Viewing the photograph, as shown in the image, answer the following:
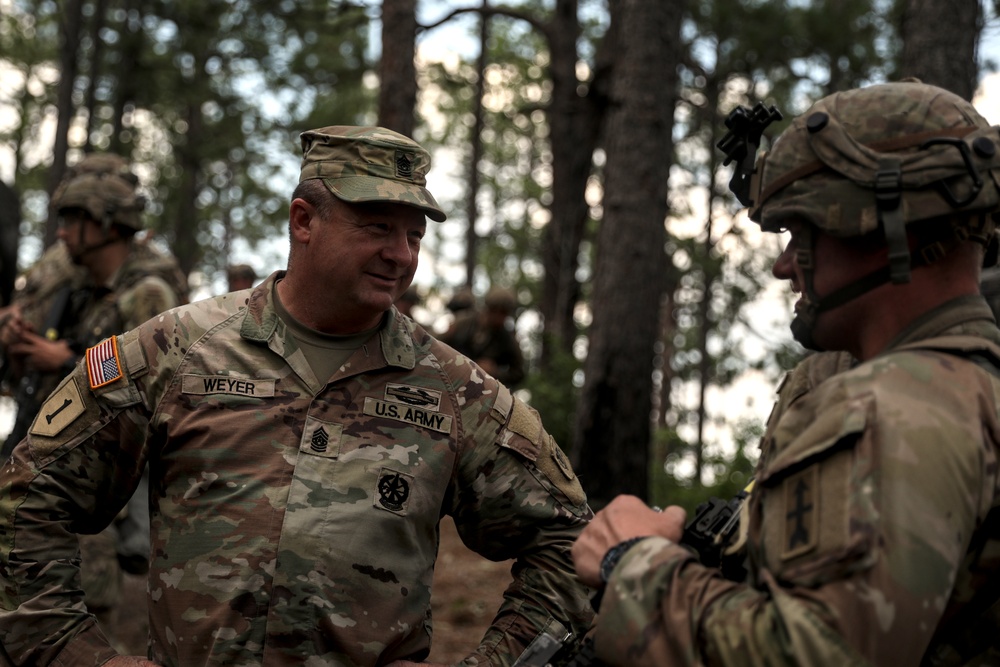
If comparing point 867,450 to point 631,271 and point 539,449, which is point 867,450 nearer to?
point 539,449

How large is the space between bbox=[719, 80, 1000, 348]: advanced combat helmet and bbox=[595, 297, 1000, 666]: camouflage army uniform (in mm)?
190

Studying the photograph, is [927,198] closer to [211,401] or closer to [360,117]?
[211,401]

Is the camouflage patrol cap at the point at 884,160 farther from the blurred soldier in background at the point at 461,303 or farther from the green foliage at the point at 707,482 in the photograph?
the blurred soldier in background at the point at 461,303

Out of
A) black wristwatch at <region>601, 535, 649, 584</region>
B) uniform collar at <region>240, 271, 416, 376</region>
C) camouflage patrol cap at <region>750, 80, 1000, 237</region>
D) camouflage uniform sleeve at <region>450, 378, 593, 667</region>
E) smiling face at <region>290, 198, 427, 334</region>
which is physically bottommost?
camouflage uniform sleeve at <region>450, 378, 593, 667</region>

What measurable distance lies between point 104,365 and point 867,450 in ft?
7.21

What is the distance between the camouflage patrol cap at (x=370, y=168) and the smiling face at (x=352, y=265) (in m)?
0.07

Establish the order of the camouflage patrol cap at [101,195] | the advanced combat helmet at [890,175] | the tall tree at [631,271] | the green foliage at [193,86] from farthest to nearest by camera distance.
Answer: the green foliage at [193,86] < the tall tree at [631,271] < the camouflage patrol cap at [101,195] < the advanced combat helmet at [890,175]

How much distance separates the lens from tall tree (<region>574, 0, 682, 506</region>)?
27.7 ft

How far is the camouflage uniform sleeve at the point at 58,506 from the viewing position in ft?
9.87

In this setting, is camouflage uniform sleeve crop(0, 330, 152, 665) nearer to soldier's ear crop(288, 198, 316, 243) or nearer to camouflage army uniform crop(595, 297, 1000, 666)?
soldier's ear crop(288, 198, 316, 243)

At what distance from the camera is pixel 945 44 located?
752 centimetres

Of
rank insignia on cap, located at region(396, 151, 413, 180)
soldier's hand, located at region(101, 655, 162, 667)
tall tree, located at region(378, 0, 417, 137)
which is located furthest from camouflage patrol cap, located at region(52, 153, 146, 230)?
tall tree, located at region(378, 0, 417, 137)

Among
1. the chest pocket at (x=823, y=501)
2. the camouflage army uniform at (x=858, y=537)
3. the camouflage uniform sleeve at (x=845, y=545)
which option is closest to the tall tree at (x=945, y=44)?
the camouflage army uniform at (x=858, y=537)

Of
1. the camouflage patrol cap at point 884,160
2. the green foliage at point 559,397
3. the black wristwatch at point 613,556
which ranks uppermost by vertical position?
the camouflage patrol cap at point 884,160
